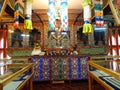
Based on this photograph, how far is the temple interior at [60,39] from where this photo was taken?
4.49 meters

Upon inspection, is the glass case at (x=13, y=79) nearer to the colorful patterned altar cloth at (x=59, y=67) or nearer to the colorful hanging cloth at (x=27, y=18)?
the colorful hanging cloth at (x=27, y=18)

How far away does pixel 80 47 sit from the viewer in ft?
21.6

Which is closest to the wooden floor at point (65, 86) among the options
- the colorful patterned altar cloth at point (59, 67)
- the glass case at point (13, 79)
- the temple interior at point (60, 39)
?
the temple interior at point (60, 39)

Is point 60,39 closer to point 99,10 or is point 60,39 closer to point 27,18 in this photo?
point 27,18


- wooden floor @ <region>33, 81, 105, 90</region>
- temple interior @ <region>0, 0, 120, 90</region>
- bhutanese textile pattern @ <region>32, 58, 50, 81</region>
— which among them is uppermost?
temple interior @ <region>0, 0, 120, 90</region>

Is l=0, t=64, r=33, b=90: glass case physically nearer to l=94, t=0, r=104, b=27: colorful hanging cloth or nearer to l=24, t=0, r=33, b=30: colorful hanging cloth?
l=24, t=0, r=33, b=30: colorful hanging cloth

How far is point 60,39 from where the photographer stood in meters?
6.78

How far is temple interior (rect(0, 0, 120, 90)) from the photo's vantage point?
177 inches

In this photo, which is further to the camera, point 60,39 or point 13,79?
point 60,39

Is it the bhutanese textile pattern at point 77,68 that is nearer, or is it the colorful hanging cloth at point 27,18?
the colorful hanging cloth at point 27,18

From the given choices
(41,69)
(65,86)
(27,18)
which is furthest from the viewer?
(41,69)

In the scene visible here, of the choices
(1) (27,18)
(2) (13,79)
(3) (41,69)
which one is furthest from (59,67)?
(2) (13,79)

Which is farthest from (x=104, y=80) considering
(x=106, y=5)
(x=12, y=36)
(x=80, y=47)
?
(x=12, y=36)

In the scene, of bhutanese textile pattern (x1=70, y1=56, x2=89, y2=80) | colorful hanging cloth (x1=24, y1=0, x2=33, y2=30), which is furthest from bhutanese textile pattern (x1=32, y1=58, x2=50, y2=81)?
colorful hanging cloth (x1=24, y1=0, x2=33, y2=30)
